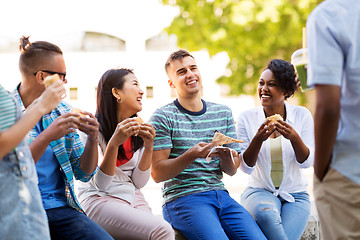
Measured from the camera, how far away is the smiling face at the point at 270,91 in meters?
3.76

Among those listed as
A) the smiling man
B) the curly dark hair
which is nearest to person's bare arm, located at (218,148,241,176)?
the smiling man

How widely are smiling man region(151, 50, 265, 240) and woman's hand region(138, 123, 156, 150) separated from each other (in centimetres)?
20

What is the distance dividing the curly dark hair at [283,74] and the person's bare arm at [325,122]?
6.08ft

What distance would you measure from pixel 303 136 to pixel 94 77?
13163 millimetres

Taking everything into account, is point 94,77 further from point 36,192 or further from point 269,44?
point 36,192

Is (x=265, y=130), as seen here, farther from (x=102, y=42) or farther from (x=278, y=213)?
(x=102, y=42)

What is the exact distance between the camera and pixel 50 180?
9.34ft

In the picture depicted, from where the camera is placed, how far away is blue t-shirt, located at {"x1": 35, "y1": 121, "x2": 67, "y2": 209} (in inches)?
111

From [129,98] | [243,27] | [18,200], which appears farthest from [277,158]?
[243,27]

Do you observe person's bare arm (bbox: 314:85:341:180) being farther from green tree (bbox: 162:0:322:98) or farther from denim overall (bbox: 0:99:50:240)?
green tree (bbox: 162:0:322:98)

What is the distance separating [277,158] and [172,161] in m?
0.94

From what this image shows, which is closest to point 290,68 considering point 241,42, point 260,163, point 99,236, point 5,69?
point 260,163

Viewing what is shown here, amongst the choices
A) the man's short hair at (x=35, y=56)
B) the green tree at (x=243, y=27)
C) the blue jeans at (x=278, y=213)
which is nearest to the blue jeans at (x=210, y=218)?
the blue jeans at (x=278, y=213)

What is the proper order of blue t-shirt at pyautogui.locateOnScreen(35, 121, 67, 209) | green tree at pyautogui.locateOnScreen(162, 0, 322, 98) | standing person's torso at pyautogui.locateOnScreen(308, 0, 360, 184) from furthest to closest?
green tree at pyautogui.locateOnScreen(162, 0, 322, 98), blue t-shirt at pyautogui.locateOnScreen(35, 121, 67, 209), standing person's torso at pyautogui.locateOnScreen(308, 0, 360, 184)
